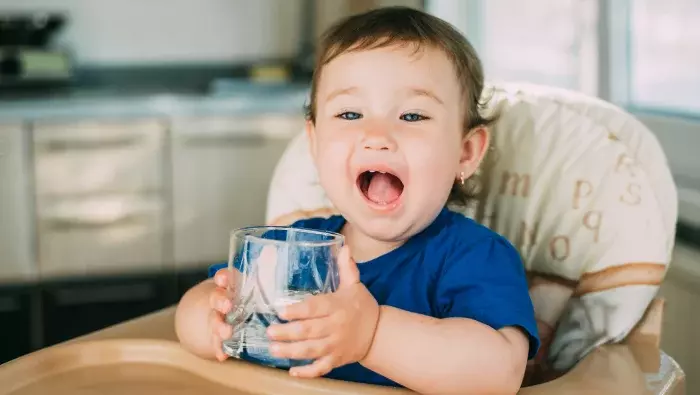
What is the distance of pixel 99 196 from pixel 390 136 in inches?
87.0

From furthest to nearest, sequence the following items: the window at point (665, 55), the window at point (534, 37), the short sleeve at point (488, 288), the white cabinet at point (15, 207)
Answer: the white cabinet at point (15, 207) < the window at point (534, 37) < the window at point (665, 55) < the short sleeve at point (488, 288)

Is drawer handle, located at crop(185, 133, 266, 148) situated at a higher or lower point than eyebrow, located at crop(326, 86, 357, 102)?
lower

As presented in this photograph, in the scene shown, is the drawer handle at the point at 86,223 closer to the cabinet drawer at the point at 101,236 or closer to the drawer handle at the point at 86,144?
the cabinet drawer at the point at 101,236

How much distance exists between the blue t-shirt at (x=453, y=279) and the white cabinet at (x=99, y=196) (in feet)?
6.55

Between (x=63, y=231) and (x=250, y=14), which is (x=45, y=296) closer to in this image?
(x=63, y=231)

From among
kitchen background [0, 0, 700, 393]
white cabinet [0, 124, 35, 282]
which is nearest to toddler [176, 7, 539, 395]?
kitchen background [0, 0, 700, 393]

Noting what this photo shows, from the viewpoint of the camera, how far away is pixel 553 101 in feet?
3.71

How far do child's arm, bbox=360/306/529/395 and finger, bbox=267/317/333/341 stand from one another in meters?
0.08

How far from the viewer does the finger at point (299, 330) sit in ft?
2.19

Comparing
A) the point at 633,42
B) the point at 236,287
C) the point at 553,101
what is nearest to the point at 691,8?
the point at 633,42

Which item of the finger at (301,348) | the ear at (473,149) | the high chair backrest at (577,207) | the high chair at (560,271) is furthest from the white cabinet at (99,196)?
the finger at (301,348)

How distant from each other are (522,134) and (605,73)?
103 cm

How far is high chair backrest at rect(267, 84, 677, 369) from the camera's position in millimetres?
976

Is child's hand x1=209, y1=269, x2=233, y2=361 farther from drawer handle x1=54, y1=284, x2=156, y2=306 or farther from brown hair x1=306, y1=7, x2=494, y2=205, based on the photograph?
drawer handle x1=54, y1=284, x2=156, y2=306
